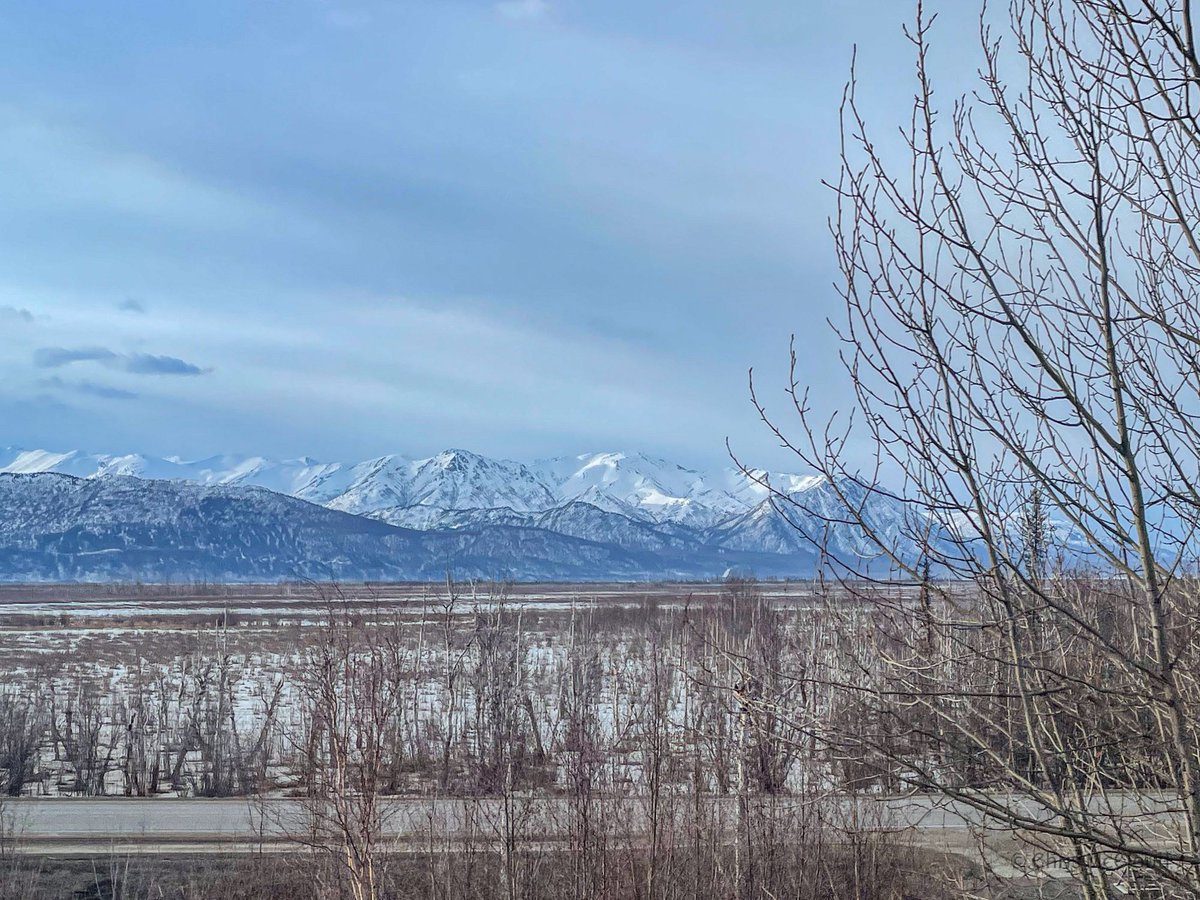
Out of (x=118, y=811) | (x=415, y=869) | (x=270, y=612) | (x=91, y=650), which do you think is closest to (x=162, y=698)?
(x=118, y=811)

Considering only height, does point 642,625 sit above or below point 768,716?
below

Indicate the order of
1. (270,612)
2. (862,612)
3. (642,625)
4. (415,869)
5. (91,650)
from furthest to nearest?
(270,612)
(642,625)
(91,650)
(415,869)
(862,612)

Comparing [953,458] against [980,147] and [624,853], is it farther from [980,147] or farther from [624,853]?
[624,853]

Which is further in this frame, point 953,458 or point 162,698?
point 162,698

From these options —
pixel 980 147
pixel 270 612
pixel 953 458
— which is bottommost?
pixel 270 612

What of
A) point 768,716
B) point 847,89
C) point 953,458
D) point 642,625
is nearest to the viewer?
point 953,458

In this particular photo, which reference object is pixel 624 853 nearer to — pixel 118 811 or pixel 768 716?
pixel 768 716

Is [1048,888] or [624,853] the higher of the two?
[624,853]

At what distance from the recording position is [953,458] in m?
3.71

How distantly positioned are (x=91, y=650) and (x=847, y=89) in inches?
2155

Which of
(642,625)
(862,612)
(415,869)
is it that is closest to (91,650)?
(642,625)

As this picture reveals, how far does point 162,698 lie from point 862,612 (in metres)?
23.8

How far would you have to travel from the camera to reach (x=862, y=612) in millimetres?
5316

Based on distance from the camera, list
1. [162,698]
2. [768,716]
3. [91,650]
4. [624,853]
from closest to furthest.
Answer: [768,716], [624,853], [162,698], [91,650]
